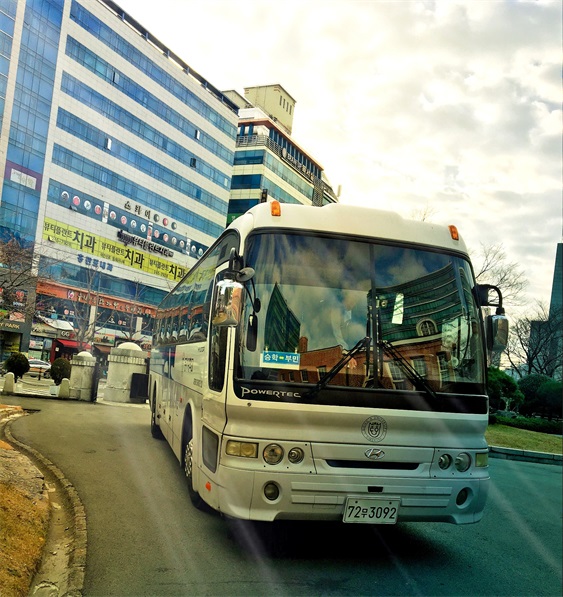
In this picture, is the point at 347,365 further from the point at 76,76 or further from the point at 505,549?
the point at 76,76

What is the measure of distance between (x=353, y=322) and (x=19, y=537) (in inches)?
128

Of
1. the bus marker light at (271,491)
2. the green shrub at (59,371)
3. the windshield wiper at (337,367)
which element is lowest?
the bus marker light at (271,491)

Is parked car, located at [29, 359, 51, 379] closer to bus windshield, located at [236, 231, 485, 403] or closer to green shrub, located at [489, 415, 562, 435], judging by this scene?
green shrub, located at [489, 415, 562, 435]

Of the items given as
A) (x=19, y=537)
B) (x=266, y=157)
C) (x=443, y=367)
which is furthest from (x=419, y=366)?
(x=266, y=157)

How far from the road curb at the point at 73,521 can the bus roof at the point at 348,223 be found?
303 centimetres

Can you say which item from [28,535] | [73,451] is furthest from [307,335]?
[73,451]

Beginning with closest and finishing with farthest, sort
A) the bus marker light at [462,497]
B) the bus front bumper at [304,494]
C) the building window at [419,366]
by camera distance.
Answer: the bus front bumper at [304,494] < the building window at [419,366] < the bus marker light at [462,497]

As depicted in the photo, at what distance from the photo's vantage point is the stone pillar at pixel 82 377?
805 inches

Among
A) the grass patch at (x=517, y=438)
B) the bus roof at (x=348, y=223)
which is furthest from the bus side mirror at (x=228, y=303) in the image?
the grass patch at (x=517, y=438)

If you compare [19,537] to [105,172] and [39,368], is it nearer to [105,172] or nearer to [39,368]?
[39,368]

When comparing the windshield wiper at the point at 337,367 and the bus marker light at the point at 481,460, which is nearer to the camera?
the windshield wiper at the point at 337,367

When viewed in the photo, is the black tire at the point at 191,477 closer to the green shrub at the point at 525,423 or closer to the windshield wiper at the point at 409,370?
the windshield wiper at the point at 409,370

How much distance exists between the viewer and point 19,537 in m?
4.84

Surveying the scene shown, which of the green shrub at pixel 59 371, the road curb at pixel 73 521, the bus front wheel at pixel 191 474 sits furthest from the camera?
the green shrub at pixel 59 371
